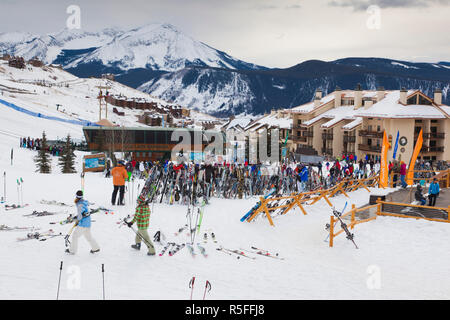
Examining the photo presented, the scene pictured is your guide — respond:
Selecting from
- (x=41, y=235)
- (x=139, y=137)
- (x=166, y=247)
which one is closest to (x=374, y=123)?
(x=139, y=137)

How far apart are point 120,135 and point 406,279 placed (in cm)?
3567

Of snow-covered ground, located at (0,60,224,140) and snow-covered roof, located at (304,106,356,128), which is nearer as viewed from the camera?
snow-covered roof, located at (304,106,356,128)

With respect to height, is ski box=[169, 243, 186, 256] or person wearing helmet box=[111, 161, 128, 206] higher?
person wearing helmet box=[111, 161, 128, 206]

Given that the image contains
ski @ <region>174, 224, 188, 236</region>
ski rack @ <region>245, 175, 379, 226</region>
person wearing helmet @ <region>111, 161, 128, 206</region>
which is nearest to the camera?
ski @ <region>174, 224, 188, 236</region>

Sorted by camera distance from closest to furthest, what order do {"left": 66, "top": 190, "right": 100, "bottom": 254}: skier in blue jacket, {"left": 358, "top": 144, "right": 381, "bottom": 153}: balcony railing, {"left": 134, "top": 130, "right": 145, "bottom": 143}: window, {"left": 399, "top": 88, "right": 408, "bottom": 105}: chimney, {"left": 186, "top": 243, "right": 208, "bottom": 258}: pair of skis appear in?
{"left": 66, "top": 190, "right": 100, "bottom": 254}: skier in blue jacket < {"left": 186, "top": 243, "right": 208, "bottom": 258}: pair of skis < {"left": 134, "top": 130, "right": 145, "bottom": 143}: window < {"left": 399, "top": 88, "right": 408, "bottom": 105}: chimney < {"left": 358, "top": 144, "right": 381, "bottom": 153}: balcony railing

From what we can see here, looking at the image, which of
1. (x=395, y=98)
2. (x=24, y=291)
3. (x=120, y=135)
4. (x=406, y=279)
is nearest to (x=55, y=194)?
(x=24, y=291)

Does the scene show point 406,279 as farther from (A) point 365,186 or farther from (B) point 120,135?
(B) point 120,135

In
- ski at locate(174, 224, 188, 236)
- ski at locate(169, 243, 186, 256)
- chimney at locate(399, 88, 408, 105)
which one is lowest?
ski at locate(169, 243, 186, 256)

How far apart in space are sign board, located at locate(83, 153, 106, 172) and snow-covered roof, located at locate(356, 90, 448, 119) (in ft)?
98.8

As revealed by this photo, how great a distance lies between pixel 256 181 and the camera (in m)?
19.0

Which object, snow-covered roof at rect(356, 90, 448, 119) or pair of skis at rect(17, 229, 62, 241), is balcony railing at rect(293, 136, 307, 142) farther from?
pair of skis at rect(17, 229, 62, 241)

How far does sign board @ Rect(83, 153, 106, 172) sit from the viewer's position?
2473 centimetres

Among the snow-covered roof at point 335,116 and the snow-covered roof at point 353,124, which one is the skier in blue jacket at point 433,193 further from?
the snow-covered roof at point 335,116

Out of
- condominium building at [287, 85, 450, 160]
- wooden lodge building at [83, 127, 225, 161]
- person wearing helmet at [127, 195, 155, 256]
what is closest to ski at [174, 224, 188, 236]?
person wearing helmet at [127, 195, 155, 256]
